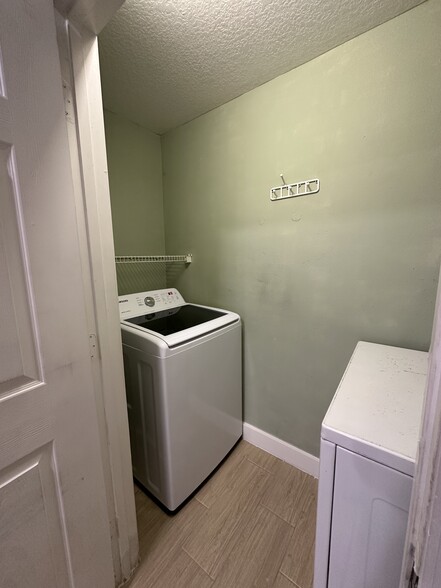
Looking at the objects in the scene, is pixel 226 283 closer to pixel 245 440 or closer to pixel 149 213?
pixel 149 213

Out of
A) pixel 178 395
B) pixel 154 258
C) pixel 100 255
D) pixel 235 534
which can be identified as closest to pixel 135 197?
pixel 154 258

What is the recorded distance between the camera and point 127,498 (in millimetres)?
1059

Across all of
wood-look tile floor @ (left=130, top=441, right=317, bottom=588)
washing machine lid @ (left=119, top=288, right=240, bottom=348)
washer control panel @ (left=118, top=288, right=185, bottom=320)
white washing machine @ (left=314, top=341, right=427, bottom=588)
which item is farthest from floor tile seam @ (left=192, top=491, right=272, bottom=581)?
washer control panel @ (left=118, top=288, right=185, bottom=320)

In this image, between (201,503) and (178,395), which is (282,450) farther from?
(178,395)

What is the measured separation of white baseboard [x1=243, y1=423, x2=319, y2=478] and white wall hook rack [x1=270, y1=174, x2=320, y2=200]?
161 cm

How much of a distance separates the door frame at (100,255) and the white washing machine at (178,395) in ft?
0.77

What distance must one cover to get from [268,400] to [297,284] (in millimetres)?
849

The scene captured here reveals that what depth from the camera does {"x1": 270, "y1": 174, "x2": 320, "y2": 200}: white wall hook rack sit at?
1.34m

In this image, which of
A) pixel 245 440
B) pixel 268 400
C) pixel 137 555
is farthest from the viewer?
pixel 245 440

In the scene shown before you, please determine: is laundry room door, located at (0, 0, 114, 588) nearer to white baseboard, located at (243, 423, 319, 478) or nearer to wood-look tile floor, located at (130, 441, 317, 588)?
wood-look tile floor, located at (130, 441, 317, 588)

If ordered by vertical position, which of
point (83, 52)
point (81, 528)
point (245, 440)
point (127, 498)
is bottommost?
point (245, 440)

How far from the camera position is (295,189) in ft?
4.59

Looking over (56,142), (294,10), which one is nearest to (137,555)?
(56,142)

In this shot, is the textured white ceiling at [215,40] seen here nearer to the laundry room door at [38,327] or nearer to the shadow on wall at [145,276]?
the laundry room door at [38,327]
